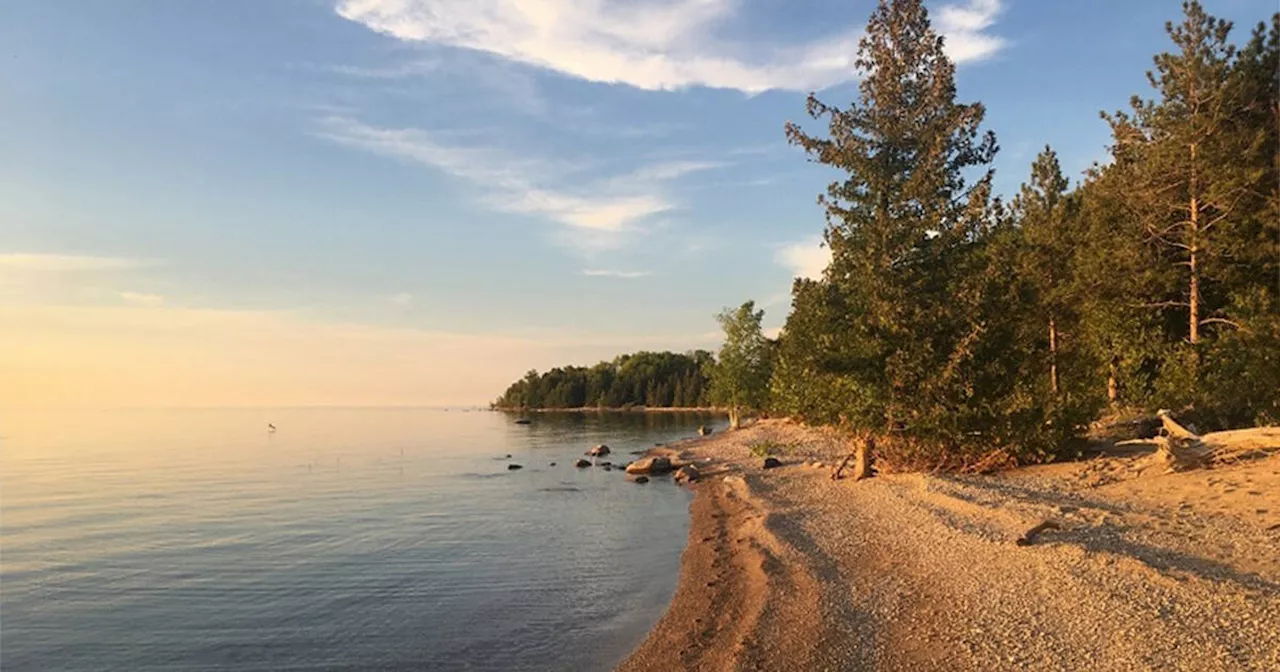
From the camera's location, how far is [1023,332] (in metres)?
25.7

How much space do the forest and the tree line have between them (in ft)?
0.21

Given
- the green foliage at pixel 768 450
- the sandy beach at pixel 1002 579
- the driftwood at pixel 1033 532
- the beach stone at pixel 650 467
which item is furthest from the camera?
the green foliage at pixel 768 450

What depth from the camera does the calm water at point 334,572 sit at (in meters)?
13.9

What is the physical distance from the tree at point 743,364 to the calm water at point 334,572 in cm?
4167

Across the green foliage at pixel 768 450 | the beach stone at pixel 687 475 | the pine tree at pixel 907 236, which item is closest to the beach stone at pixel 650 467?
the beach stone at pixel 687 475

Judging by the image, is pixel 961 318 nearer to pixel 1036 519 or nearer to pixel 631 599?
pixel 1036 519

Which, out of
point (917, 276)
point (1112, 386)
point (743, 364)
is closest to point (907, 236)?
point (917, 276)

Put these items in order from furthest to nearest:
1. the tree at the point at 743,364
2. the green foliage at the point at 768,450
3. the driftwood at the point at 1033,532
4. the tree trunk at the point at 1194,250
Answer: the tree at the point at 743,364, the green foliage at the point at 768,450, the tree trunk at the point at 1194,250, the driftwood at the point at 1033,532

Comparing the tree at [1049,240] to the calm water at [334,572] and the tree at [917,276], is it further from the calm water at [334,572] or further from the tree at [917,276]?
the calm water at [334,572]

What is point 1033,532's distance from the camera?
1441 centimetres

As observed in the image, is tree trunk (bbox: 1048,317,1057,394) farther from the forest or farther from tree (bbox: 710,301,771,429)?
tree (bbox: 710,301,771,429)

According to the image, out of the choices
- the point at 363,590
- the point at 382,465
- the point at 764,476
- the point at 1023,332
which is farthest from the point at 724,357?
the point at 363,590

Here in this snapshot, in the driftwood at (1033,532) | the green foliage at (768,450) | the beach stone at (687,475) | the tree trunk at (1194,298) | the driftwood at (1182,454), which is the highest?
the tree trunk at (1194,298)

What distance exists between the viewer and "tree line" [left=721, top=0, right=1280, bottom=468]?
2417 centimetres
